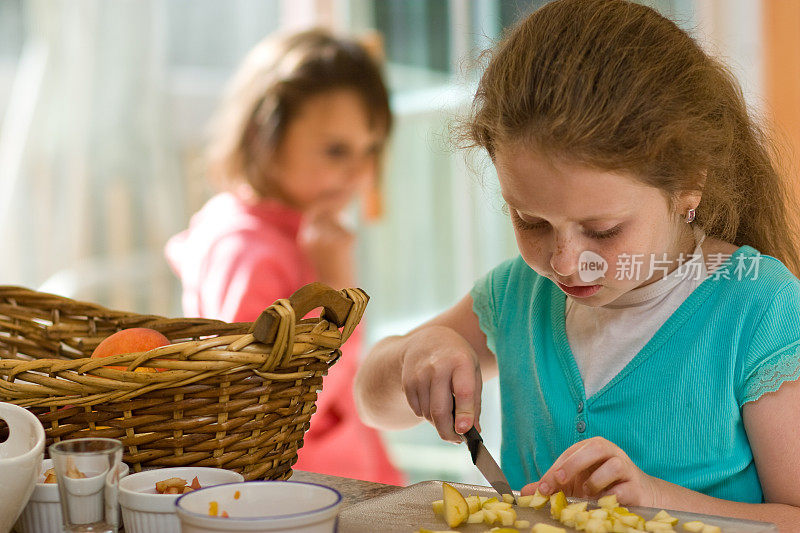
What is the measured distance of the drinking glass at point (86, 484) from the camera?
2.08ft

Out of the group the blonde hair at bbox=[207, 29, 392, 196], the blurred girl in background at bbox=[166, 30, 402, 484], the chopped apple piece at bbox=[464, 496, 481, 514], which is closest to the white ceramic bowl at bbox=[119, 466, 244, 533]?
the chopped apple piece at bbox=[464, 496, 481, 514]

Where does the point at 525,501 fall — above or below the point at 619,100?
below

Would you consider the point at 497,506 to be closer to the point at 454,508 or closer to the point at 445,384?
the point at 454,508

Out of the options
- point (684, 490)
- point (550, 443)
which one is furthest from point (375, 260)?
point (684, 490)

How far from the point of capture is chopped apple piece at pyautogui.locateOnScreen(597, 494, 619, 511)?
77 centimetres

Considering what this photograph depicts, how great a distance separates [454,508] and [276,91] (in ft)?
5.47

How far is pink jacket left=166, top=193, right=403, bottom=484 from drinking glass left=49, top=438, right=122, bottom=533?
1.27 metres

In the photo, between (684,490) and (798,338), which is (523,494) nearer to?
(684,490)

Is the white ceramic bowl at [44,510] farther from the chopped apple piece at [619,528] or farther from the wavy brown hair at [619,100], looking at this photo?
the wavy brown hair at [619,100]

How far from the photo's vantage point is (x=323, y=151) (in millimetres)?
2254

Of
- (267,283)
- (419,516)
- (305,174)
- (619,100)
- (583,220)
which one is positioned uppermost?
(619,100)

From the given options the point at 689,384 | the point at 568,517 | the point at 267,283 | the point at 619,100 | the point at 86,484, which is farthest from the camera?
the point at 267,283

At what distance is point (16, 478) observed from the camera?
0.65m

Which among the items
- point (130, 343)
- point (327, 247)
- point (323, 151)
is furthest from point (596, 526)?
point (323, 151)
